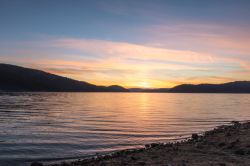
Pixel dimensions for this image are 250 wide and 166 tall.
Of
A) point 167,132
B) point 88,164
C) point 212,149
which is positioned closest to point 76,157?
point 88,164

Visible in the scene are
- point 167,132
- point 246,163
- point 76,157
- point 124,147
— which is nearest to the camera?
point 246,163

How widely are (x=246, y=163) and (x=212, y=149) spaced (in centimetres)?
474

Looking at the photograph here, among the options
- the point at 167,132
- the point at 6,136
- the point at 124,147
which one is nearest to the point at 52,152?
the point at 124,147

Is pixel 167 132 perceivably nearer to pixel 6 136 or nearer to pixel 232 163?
pixel 6 136

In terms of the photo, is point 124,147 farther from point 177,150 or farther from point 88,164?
point 88,164

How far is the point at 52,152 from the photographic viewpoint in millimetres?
22047

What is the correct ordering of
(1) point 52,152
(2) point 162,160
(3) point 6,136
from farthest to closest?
(3) point 6,136
(1) point 52,152
(2) point 162,160

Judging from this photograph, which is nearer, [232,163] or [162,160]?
[232,163]

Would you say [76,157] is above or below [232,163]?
below

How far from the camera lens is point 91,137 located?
29.0 metres

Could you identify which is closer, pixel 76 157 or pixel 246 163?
pixel 246 163

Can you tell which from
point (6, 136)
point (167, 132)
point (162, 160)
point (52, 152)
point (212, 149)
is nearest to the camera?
point (162, 160)

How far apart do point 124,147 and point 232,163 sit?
36.6 ft

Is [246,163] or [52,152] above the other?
[246,163]
